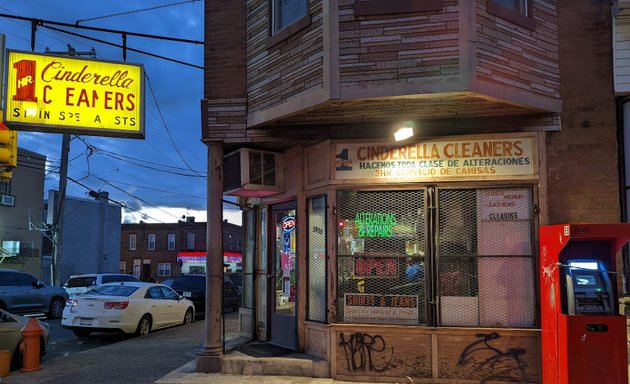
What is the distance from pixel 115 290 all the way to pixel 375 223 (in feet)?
27.7

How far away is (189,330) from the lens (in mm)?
14453

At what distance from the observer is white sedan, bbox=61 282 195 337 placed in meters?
13.0

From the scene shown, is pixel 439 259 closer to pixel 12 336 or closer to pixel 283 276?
Result: pixel 283 276

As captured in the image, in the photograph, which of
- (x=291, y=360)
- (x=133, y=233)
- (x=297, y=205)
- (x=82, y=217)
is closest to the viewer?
(x=291, y=360)

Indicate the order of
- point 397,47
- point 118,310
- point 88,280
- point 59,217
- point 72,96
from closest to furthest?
point 397,47 < point 72,96 < point 118,310 < point 88,280 < point 59,217

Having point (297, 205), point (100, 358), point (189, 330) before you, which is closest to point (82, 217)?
point (189, 330)

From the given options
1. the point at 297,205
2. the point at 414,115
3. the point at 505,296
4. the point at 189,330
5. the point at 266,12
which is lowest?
the point at 189,330

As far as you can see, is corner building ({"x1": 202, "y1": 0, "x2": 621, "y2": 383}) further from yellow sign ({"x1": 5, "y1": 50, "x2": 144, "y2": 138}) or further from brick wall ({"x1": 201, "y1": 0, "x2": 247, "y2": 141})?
yellow sign ({"x1": 5, "y1": 50, "x2": 144, "y2": 138})

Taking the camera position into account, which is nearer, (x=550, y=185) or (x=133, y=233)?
(x=550, y=185)

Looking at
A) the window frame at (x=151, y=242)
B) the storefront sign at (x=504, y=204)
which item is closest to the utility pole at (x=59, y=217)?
the storefront sign at (x=504, y=204)

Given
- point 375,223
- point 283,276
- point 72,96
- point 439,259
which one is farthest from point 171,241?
point 439,259

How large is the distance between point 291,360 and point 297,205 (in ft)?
7.65

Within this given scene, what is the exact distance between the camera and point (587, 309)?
6340 mm

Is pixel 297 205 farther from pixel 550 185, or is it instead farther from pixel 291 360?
pixel 550 185
